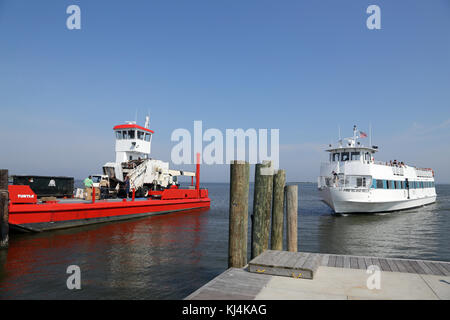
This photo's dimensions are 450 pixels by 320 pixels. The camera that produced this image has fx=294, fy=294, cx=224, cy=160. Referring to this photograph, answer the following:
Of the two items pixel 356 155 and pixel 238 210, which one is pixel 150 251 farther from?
pixel 356 155

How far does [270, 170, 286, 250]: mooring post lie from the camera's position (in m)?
6.97

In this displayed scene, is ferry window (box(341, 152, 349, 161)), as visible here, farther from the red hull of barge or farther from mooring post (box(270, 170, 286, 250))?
mooring post (box(270, 170, 286, 250))

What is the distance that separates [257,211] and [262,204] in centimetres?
19

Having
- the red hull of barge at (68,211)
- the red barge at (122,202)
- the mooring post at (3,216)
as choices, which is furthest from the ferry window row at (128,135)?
the mooring post at (3,216)

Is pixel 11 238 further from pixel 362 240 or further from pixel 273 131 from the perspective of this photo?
pixel 362 240

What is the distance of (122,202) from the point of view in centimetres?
1786

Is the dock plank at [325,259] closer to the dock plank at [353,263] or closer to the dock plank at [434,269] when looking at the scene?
the dock plank at [353,263]

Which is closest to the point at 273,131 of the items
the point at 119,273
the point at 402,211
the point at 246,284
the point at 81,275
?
the point at 246,284

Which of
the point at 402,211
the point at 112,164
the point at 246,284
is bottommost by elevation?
the point at 402,211

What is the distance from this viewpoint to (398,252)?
11.4 m

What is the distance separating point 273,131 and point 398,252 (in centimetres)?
886

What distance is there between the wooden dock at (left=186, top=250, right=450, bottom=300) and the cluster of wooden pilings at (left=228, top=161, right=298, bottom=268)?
0.51 metres

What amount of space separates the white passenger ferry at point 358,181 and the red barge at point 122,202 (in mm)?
11076
